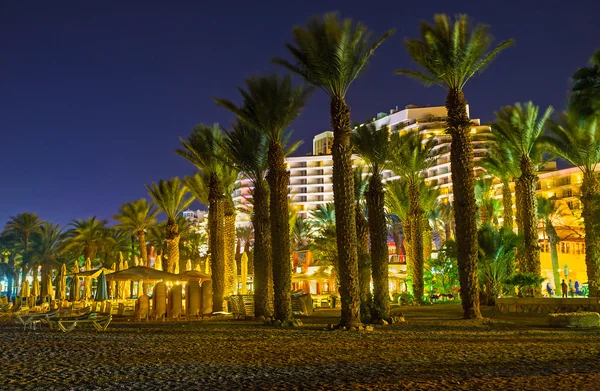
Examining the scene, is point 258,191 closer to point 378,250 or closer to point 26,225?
point 378,250

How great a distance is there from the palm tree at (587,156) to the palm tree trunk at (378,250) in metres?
11.0

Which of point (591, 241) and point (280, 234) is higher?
point (280, 234)

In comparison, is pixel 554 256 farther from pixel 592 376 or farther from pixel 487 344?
pixel 592 376

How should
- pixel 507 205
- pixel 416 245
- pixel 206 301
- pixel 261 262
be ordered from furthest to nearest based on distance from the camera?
pixel 507 205
pixel 416 245
pixel 206 301
pixel 261 262

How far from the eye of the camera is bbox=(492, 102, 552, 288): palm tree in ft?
101

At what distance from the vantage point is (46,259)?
80938mm

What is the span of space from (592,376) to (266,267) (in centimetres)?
1674

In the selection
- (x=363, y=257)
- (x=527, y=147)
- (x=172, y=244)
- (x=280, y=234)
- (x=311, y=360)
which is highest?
(x=527, y=147)

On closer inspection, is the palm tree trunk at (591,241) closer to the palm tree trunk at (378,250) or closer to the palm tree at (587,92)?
the palm tree at (587,92)

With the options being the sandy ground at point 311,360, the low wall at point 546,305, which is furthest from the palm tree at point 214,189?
the low wall at point 546,305

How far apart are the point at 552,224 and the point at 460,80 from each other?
145 ft

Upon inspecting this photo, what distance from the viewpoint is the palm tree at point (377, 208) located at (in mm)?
22281

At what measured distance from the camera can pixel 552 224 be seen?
206ft

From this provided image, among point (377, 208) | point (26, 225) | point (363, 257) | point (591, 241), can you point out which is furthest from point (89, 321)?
point (26, 225)
